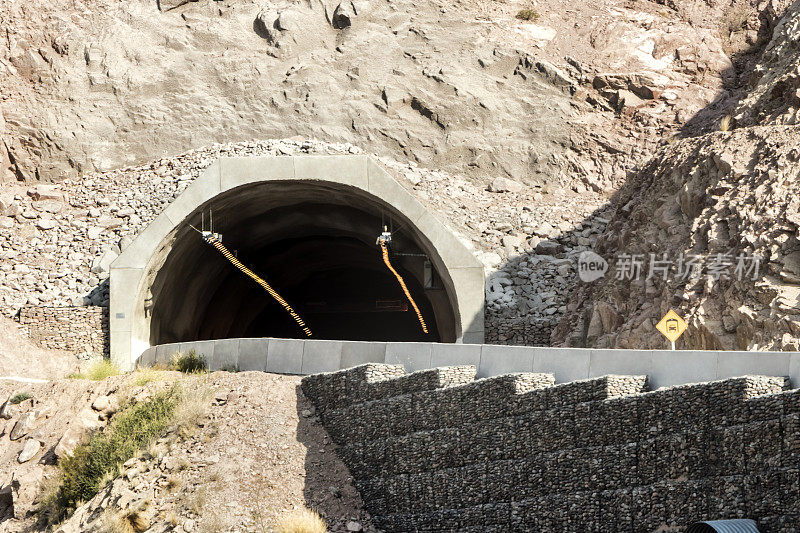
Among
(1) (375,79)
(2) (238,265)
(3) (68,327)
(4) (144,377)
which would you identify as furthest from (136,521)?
(1) (375,79)

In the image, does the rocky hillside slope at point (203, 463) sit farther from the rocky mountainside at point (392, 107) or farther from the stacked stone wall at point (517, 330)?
the stacked stone wall at point (517, 330)

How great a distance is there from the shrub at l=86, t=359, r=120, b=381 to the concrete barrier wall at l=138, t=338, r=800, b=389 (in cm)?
135

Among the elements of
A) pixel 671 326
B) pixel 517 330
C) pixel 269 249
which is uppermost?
pixel 269 249

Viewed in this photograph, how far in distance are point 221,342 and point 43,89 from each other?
19.4 metres

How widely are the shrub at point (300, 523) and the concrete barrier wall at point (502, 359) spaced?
148 inches


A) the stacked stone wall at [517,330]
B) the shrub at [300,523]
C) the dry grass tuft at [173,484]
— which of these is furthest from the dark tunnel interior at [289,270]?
the shrub at [300,523]

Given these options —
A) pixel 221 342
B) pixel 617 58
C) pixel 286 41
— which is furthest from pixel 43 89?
pixel 617 58

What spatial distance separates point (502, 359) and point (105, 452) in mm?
7932

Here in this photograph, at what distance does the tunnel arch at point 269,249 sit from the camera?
26.9 meters

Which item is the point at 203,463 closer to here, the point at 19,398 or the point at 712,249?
the point at 19,398

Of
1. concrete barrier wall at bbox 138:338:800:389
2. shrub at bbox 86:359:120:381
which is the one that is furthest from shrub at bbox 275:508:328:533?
shrub at bbox 86:359:120:381

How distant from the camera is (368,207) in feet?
96.1

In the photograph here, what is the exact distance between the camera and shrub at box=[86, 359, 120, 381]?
76.9 feet

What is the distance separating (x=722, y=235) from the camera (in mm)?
19625
